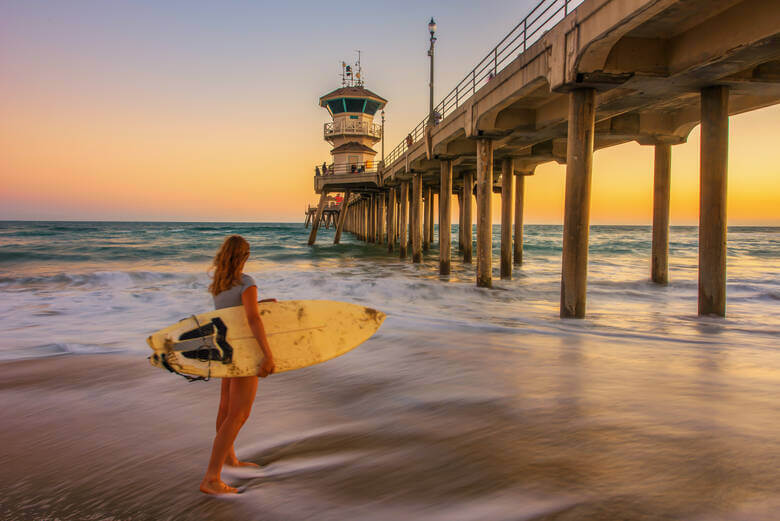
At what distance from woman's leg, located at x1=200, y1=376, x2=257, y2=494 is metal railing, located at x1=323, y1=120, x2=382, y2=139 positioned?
1718 inches

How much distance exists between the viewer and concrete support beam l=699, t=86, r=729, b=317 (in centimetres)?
792

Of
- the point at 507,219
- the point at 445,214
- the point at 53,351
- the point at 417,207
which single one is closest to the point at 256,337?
the point at 53,351

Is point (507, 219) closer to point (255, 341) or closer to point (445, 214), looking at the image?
point (445, 214)

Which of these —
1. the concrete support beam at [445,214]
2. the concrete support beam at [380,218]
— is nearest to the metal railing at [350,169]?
the concrete support beam at [380,218]

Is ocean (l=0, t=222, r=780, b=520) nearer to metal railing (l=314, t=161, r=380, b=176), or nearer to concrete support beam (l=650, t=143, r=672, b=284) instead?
concrete support beam (l=650, t=143, r=672, b=284)

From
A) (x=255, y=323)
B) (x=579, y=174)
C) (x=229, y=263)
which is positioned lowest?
(x=255, y=323)

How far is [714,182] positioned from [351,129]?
39.3 meters

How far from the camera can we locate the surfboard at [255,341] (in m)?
2.66

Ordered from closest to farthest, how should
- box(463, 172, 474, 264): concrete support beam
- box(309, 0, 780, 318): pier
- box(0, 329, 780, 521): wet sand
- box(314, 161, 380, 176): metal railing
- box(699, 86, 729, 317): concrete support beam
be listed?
box(0, 329, 780, 521): wet sand
box(309, 0, 780, 318): pier
box(699, 86, 729, 317): concrete support beam
box(463, 172, 474, 264): concrete support beam
box(314, 161, 380, 176): metal railing

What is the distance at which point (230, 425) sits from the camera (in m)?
2.61

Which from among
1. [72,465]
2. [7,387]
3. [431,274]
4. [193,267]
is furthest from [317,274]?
[72,465]

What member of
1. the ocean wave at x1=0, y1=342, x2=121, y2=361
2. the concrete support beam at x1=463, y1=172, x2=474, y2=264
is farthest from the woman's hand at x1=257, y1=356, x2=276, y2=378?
the concrete support beam at x1=463, y1=172, x2=474, y2=264

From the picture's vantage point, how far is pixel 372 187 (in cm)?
3316

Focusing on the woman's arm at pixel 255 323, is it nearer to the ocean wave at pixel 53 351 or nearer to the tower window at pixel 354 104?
the ocean wave at pixel 53 351
